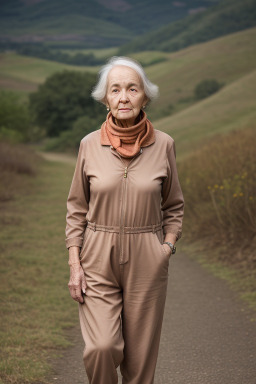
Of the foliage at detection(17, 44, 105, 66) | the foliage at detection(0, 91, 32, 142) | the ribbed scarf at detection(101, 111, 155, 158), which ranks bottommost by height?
the ribbed scarf at detection(101, 111, 155, 158)

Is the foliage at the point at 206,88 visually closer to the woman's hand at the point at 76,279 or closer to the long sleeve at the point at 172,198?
the long sleeve at the point at 172,198

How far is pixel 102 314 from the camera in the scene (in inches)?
113

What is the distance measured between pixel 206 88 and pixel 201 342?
161ft

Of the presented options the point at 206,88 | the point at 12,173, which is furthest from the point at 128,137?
the point at 206,88

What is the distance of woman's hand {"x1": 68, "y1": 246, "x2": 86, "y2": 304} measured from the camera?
296cm

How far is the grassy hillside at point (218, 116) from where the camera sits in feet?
89.6

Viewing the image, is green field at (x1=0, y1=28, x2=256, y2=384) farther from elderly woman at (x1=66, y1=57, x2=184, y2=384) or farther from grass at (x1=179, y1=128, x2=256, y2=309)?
elderly woman at (x1=66, y1=57, x2=184, y2=384)

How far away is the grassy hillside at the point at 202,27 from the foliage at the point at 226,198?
69.9 m

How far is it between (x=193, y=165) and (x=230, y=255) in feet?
13.3

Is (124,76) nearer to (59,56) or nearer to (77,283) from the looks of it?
(77,283)

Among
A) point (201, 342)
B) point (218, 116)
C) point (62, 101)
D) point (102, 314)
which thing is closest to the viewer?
point (102, 314)

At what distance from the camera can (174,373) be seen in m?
4.61

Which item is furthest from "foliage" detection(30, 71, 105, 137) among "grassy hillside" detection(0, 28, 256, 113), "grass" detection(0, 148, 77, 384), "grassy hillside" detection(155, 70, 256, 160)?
"grass" detection(0, 148, 77, 384)

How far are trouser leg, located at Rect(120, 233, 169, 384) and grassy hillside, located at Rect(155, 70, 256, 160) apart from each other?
2093 cm
